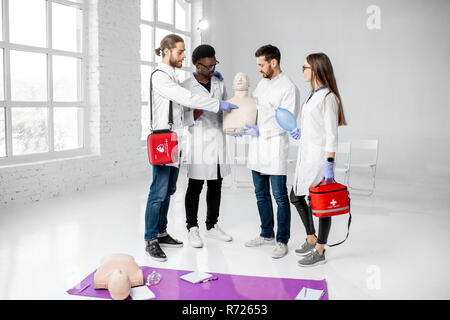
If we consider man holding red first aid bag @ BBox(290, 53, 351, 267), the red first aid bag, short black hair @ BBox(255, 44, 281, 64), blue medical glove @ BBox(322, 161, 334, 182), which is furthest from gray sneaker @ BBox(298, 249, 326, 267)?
short black hair @ BBox(255, 44, 281, 64)

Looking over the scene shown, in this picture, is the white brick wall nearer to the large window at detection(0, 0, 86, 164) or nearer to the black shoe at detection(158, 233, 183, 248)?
the large window at detection(0, 0, 86, 164)

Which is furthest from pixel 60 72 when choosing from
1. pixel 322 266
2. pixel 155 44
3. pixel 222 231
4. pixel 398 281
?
pixel 398 281

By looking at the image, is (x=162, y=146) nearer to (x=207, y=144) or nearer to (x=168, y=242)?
(x=207, y=144)

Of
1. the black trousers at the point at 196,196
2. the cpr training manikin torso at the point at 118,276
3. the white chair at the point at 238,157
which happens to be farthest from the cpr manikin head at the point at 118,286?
the white chair at the point at 238,157

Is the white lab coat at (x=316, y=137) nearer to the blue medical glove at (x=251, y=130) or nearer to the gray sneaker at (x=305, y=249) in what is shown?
the blue medical glove at (x=251, y=130)

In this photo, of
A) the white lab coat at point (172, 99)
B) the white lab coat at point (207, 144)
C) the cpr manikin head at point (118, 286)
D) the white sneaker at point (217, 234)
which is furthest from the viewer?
the white sneaker at point (217, 234)

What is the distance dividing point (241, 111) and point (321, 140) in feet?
2.10

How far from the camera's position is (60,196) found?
5301mm

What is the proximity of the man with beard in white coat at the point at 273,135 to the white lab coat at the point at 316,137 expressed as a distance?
0.68 feet

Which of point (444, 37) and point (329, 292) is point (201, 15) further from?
point (329, 292)

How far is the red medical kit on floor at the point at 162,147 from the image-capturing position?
299 cm

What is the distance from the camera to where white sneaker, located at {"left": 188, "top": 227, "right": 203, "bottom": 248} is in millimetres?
3436

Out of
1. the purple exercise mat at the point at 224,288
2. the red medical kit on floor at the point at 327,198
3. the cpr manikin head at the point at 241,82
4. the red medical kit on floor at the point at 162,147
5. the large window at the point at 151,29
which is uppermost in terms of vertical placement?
the large window at the point at 151,29

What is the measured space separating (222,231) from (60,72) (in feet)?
10.7
